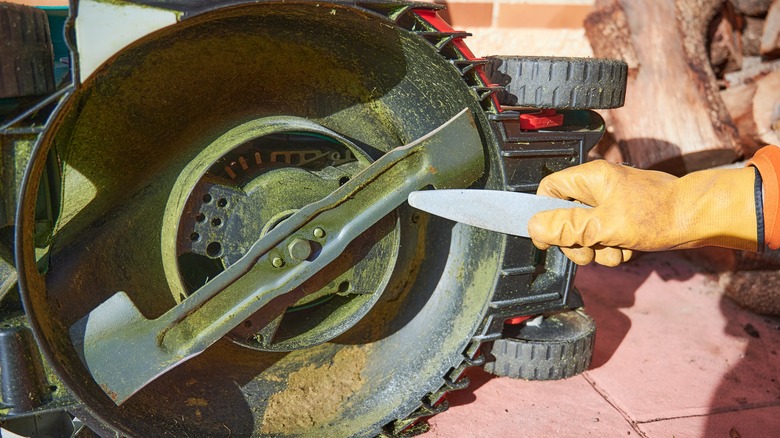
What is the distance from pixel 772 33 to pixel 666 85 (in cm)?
76

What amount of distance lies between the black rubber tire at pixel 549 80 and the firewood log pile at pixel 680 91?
4.88 ft

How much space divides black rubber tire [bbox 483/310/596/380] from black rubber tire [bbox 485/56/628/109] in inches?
31.3

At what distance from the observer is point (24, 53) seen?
4.05ft

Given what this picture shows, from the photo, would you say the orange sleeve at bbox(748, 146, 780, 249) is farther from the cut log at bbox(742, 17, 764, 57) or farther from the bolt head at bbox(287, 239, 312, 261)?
the cut log at bbox(742, 17, 764, 57)

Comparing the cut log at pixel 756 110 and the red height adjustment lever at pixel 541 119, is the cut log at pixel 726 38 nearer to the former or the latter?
the cut log at pixel 756 110

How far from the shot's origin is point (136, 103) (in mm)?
1466

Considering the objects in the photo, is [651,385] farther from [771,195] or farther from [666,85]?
[666,85]

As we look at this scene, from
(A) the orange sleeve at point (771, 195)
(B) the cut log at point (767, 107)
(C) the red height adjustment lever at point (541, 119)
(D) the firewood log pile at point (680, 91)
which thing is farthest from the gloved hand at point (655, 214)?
(B) the cut log at point (767, 107)

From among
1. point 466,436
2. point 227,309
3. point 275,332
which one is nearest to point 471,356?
point 466,436

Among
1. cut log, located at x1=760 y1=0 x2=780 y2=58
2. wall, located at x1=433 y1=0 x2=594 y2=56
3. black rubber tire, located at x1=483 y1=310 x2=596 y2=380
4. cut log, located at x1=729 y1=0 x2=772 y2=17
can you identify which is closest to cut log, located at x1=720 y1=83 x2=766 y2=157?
cut log, located at x1=760 y1=0 x2=780 y2=58

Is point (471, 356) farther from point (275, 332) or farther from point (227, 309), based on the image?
point (227, 309)

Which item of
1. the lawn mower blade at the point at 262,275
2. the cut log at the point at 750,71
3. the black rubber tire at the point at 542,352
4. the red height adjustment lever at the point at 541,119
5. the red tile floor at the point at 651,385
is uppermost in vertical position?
the cut log at the point at 750,71

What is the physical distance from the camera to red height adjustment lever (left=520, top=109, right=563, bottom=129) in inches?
68.6

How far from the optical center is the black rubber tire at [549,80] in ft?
5.61
